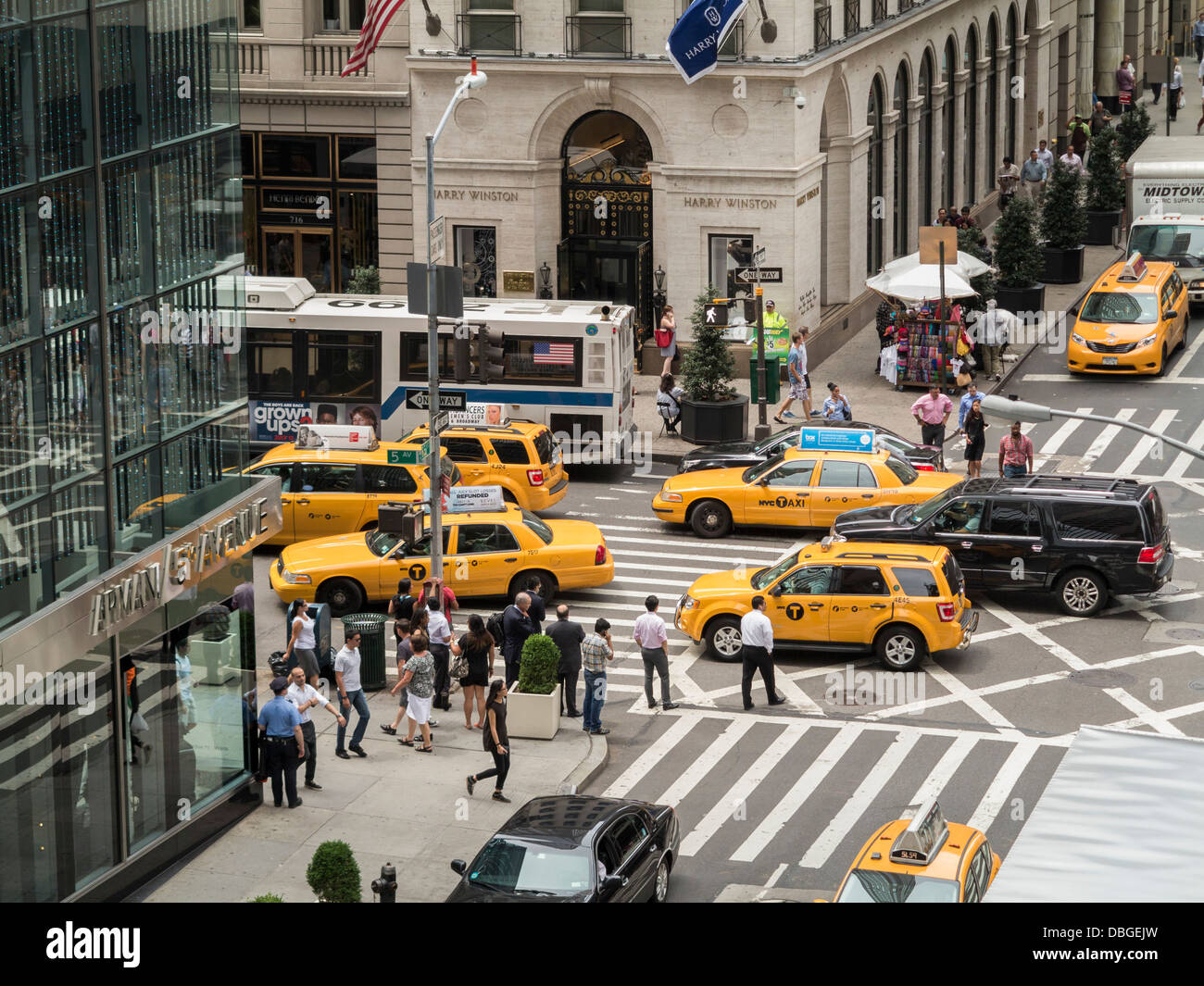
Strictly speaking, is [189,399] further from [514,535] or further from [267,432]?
[267,432]

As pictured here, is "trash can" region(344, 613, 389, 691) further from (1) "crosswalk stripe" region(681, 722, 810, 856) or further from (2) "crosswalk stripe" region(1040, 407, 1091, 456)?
(2) "crosswalk stripe" region(1040, 407, 1091, 456)

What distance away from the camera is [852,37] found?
44.6m

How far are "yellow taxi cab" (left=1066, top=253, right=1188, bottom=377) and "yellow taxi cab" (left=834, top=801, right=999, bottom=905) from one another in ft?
85.2

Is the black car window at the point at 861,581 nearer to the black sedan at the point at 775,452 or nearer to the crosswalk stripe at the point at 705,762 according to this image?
the crosswalk stripe at the point at 705,762

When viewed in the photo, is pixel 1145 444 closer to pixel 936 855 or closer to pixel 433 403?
pixel 433 403

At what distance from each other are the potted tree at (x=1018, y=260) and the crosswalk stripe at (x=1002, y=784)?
23.7 meters

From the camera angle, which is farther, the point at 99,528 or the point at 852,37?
the point at 852,37

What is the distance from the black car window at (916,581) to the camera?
25.4 metres

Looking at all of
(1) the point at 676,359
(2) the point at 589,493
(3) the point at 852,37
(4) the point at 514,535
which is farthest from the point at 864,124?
(4) the point at 514,535

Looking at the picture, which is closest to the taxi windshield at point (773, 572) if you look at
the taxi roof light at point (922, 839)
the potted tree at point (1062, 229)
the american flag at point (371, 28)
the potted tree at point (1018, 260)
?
the taxi roof light at point (922, 839)

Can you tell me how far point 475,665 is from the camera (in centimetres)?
2380

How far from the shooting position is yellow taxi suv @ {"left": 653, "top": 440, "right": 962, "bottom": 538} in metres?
30.7

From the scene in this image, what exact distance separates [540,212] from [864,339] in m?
8.89

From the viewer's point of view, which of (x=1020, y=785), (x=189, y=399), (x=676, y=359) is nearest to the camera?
(x=189, y=399)
